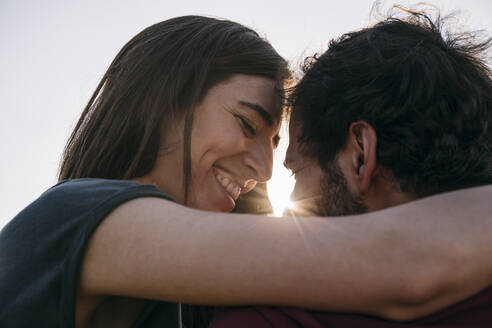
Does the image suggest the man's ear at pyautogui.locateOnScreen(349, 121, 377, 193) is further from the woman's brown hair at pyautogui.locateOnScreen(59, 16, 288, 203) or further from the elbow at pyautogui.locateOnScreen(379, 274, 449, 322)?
the woman's brown hair at pyautogui.locateOnScreen(59, 16, 288, 203)

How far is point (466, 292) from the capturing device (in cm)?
133

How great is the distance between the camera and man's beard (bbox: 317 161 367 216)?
6.46ft

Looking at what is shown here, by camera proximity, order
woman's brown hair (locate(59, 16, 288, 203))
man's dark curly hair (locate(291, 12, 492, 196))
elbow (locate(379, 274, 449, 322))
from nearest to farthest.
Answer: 1. elbow (locate(379, 274, 449, 322))
2. man's dark curly hair (locate(291, 12, 492, 196))
3. woman's brown hair (locate(59, 16, 288, 203))

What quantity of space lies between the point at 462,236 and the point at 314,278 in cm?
42

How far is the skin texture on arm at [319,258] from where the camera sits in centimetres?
127

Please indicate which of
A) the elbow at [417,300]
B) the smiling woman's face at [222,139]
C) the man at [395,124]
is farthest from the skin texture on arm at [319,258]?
the smiling woman's face at [222,139]

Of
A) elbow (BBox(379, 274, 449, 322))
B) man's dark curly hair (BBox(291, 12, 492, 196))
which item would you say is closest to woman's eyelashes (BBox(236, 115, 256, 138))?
man's dark curly hair (BBox(291, 12, 492, 196))

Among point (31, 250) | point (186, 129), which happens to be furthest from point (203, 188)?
point (31, 250)

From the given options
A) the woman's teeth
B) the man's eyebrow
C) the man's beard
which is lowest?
the woman's teeth

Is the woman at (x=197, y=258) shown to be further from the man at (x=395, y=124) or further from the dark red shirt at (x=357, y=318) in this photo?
the man at (x=395, y=124)

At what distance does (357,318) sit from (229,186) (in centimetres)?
180

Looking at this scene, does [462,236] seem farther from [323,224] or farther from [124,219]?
[124,219]

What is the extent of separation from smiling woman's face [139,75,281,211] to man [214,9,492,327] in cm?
60

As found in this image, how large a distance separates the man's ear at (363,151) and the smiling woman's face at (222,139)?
845 mm
